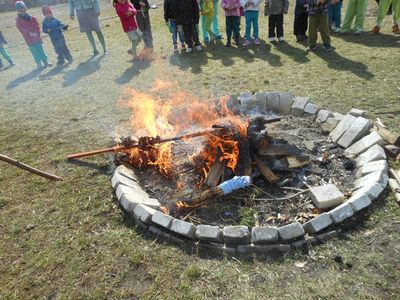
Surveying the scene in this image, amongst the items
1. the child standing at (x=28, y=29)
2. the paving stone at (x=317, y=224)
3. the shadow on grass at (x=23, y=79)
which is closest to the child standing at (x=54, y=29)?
the child standing at (x=28, y=29)

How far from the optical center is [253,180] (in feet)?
14.6

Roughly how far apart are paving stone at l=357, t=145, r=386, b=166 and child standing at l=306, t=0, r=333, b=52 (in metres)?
5.61

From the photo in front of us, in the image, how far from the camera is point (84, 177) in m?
5.05

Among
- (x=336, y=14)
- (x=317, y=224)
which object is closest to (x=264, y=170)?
(x=317, y=224)

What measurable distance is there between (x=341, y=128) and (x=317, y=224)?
82.4 inches

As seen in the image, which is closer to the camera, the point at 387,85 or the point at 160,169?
the point at 160,169

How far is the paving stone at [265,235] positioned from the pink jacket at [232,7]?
857cm

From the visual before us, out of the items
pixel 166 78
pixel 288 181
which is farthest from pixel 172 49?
pixel 288 181

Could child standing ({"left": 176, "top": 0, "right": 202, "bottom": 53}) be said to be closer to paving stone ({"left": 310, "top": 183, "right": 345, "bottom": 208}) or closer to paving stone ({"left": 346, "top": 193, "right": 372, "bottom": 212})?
paving stone ({"left": 310, "top": 183, "right": 345, "bottom": 208})

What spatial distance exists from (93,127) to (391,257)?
550cm

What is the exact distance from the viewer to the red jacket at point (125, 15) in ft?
34.3

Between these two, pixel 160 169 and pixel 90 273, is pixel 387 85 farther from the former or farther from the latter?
pixel 90 273

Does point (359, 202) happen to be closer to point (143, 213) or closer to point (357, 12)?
point (143, 213)

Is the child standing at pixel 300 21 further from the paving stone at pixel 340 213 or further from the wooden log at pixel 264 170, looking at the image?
the paving stone at pixel 340 213
